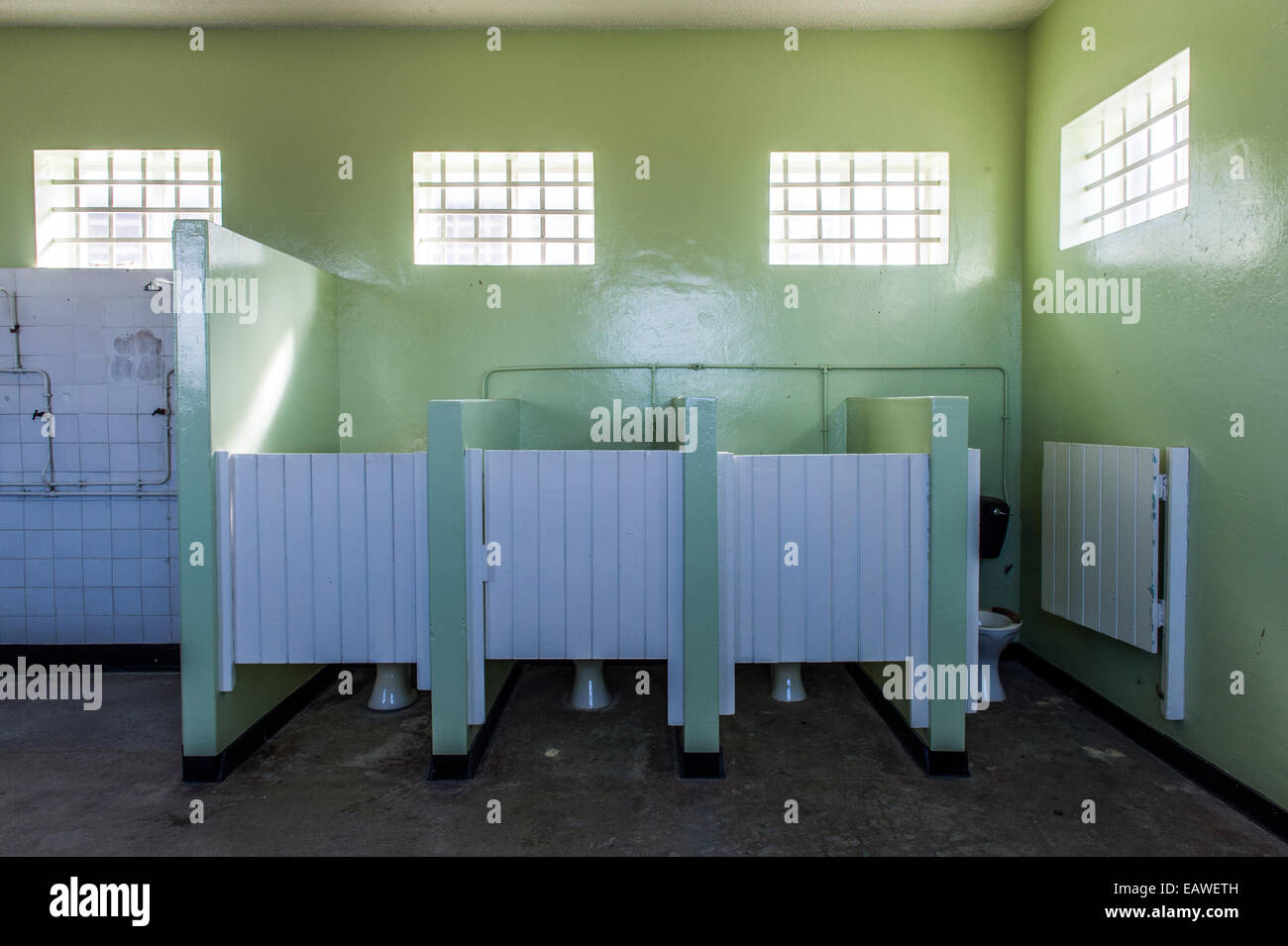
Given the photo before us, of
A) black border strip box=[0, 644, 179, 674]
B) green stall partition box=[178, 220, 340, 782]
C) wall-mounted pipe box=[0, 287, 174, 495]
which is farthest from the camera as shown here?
black border strip box=[0, 644, 179, 674]

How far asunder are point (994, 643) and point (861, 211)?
87.3 inches

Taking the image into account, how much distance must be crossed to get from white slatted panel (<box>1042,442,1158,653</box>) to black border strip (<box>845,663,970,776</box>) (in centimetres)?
83

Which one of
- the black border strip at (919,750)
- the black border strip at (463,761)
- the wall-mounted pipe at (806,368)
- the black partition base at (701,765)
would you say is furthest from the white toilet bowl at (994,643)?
the black border strip at (463,761)

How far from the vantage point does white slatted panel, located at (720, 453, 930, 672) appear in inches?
108

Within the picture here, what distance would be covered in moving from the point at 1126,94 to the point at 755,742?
2.99m

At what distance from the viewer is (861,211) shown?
13.2 feet

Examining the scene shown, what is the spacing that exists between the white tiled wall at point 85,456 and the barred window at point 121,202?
24 centimetres

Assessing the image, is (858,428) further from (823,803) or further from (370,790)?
(370,790)

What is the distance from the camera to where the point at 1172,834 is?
236 centimetres

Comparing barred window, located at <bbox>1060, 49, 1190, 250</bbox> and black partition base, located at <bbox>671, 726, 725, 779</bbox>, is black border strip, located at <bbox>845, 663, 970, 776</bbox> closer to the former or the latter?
black partition base, located at <bbox>671, 726, 725, 779</bbox>

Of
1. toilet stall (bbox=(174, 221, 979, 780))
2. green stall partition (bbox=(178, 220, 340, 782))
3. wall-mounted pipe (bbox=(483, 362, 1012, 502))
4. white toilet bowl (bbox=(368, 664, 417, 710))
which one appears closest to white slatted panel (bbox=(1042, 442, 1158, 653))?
wall-mounted pipe (bbox=(483, 362, 1012, 502))
